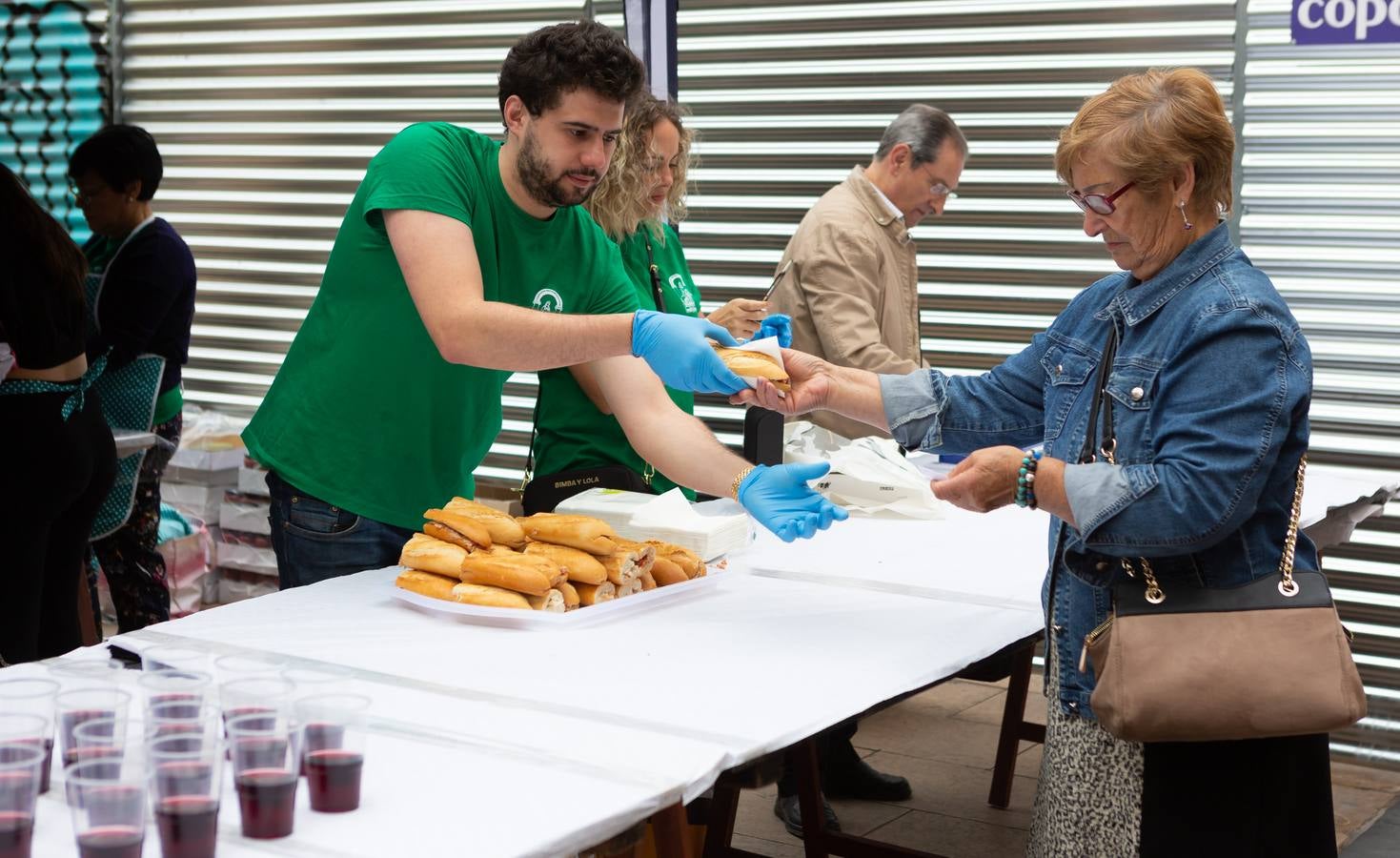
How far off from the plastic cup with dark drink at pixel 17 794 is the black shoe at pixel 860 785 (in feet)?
11.1

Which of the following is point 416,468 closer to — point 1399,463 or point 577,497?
point 577,497

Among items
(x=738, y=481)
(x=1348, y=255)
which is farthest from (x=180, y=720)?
(x=1348, y=255)

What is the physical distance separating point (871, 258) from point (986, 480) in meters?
2.59

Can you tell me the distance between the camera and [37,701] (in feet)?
5.34

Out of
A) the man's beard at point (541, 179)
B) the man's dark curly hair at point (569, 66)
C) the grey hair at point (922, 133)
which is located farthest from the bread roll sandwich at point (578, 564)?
the grey hair at point (922, 133)

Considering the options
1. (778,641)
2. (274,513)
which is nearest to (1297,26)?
(778,641)

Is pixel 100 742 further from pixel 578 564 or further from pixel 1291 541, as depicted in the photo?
pixel 1291 541

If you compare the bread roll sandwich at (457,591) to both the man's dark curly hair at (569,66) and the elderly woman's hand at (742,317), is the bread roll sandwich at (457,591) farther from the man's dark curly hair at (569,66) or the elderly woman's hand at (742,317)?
the elderly woman's hand at (742,317)

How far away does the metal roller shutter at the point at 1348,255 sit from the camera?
5.12 m

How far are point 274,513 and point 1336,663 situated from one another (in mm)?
2149

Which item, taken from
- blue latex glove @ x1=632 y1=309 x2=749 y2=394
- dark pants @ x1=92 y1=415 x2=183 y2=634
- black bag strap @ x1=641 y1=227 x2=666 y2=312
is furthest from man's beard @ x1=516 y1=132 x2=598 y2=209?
dark pants @ x1=92 y1=415 x2=183 y2=634

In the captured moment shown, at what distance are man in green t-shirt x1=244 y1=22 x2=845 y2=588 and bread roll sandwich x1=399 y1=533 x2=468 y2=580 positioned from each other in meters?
0.27

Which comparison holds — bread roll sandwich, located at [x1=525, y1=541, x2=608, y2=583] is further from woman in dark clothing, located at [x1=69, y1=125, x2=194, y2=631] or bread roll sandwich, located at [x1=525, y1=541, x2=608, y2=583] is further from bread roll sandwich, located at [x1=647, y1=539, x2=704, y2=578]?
woman in dark clothing, located at [x1=69, y1=125, x2=194, y2=631]

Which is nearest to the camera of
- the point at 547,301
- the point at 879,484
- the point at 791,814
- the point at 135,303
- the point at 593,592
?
the point at 593,592
